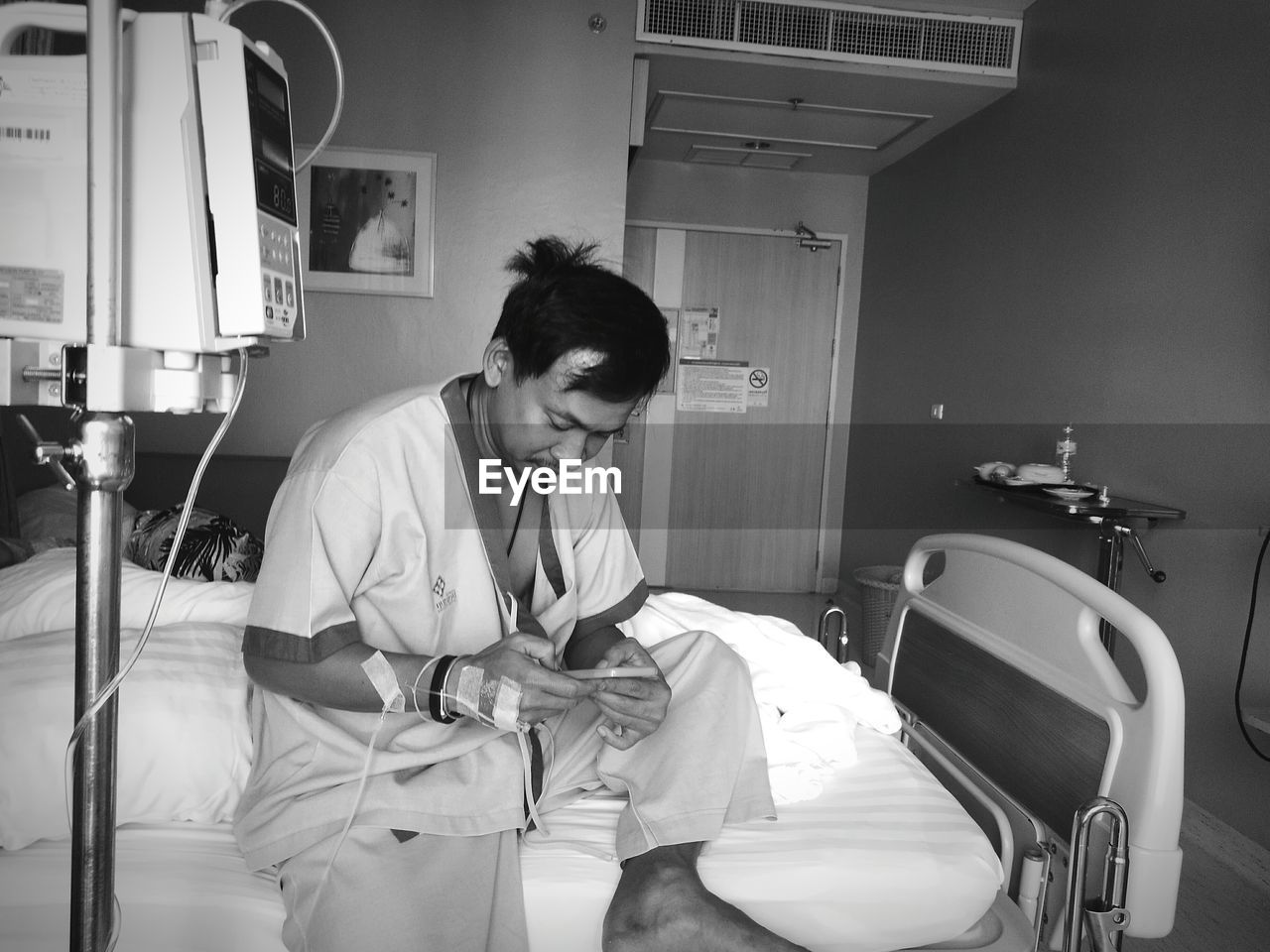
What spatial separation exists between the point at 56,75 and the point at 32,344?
22 centimetres

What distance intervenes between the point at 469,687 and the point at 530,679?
0.08 meters

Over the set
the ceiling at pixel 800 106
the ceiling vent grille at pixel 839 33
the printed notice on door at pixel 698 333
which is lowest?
the printed notice on door at pixel 698 333

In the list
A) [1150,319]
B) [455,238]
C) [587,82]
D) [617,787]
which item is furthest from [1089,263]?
[617,787]

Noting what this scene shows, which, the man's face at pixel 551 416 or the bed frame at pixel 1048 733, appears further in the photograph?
the man's face at pixel 551 416

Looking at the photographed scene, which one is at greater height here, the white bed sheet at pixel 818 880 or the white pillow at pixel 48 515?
the white pillow at pixel 48 515

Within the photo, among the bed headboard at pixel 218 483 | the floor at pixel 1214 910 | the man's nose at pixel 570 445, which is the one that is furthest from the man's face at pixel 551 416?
the bed headboard at pixel 218 483

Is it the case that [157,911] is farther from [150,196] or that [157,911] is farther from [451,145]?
[451,145]

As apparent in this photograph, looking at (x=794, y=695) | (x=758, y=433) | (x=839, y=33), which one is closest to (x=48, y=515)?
(x=794, y=695)

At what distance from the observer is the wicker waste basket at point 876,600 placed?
4109 mm

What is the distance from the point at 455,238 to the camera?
3797mm

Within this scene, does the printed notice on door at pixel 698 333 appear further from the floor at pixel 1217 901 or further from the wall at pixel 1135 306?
the floor at pixel 1217 901

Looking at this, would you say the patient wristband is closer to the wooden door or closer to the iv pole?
the iv pole

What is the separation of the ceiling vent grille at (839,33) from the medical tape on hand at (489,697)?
326 centimetres

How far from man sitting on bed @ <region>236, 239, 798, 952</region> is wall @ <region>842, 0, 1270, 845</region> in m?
2.00
